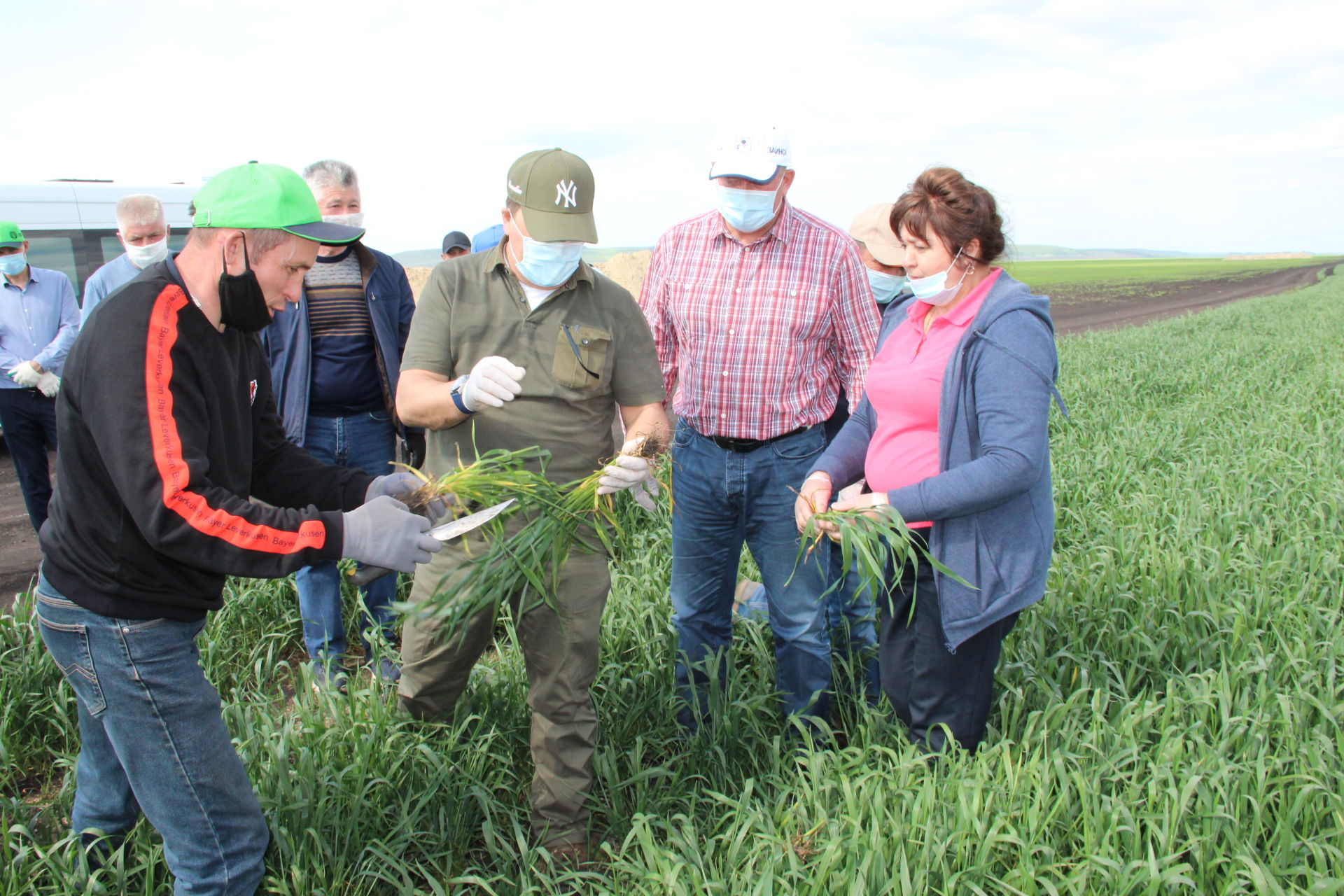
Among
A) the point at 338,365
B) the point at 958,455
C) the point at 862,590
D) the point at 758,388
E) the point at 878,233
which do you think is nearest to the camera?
the point at 958,455

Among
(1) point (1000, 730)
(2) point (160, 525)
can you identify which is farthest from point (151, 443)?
(1) point (1000, 730)

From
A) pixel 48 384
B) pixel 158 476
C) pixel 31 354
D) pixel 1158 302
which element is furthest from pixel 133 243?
pixel 1158 302

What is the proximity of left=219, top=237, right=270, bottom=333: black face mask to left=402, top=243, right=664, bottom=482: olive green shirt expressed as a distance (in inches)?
27.3

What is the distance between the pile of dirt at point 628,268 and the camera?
72.5 feet

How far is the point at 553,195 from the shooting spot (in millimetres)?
2559

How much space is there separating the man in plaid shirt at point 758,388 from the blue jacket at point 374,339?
124 centimetres

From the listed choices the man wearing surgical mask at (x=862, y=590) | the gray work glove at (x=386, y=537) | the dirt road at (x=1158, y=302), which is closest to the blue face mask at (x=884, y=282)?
the man wearing surgical mask at (x=862, y=590)

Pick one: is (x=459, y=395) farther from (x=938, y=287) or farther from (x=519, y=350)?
(x=938, y=287)

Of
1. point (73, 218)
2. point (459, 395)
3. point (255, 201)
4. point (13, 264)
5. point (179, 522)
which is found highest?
point (73, 218)

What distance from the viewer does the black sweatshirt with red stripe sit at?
171 cm

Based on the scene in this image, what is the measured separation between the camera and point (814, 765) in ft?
8.34

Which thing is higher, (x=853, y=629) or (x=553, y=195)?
(x=553, y=195)

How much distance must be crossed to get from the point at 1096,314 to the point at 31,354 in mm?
31105

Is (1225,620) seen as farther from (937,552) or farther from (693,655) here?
(693,655)
